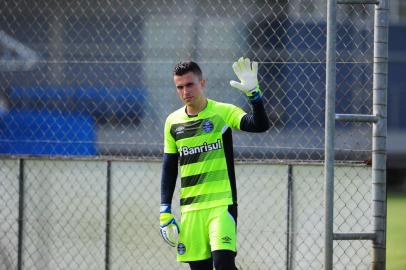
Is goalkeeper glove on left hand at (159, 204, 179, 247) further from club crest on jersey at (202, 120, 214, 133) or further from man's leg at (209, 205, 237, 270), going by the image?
club crest on jersey at (202, 120, 214, 133)

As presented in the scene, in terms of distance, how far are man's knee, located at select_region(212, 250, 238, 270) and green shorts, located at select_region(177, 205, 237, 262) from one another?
42 millimetres

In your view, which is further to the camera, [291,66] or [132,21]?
[132,21]

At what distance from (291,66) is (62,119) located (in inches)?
78.7

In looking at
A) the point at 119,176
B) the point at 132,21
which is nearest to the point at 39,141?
the point at 119,176

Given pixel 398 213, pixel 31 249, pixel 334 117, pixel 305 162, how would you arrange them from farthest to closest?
pixel 398 213 < pixel 31 249 < pixel 305 162 < pixel 334 117

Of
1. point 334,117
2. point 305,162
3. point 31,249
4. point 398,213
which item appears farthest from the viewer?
point 398,213

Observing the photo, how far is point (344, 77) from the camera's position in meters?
6.83

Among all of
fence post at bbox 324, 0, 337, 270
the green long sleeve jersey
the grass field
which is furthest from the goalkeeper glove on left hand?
the grass field

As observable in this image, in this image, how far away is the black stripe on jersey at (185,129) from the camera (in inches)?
226

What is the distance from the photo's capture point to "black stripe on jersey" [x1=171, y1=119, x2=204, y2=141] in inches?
226

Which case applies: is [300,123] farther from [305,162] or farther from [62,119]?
[62,119]

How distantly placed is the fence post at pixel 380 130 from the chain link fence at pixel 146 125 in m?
0.66

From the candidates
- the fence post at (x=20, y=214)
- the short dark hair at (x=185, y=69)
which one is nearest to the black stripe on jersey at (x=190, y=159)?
the short dark hair at (x=185, y=69)

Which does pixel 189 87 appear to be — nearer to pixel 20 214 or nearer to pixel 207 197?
pixel 207 197
